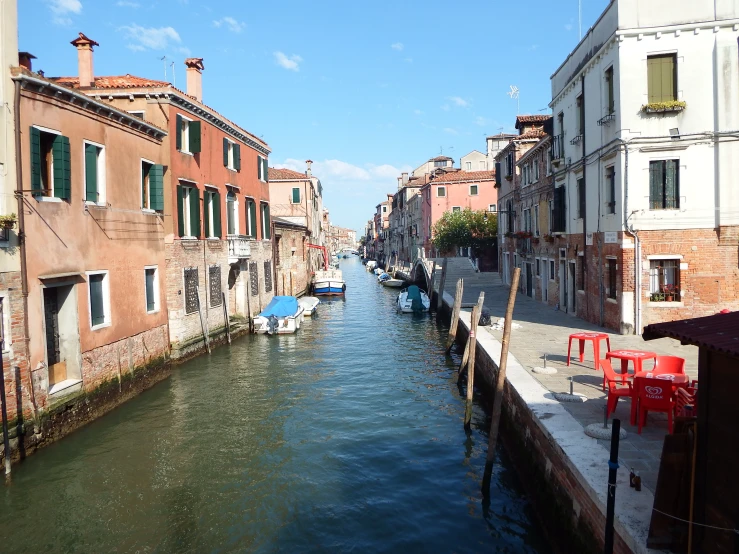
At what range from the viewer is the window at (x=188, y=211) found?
624 inches

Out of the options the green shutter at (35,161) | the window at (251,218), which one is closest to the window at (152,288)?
the green shutter at (35,161)

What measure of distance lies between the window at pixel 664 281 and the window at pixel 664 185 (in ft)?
4.48

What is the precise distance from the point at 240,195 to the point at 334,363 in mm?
8556

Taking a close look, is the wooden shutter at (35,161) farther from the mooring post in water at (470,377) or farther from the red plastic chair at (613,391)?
the red plastic chair at (613,391)

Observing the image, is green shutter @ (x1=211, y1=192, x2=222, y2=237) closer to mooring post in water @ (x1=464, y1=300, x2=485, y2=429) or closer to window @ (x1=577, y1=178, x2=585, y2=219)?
mooring post in water @ (x1=464, y1=300, x2=485, y2=429)

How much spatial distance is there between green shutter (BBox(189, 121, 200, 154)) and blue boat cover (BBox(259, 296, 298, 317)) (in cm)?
716

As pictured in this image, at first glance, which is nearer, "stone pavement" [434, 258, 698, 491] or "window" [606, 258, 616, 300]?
"stone pavement" [434, 258, 698, 491]

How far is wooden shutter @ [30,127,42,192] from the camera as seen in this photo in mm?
9244

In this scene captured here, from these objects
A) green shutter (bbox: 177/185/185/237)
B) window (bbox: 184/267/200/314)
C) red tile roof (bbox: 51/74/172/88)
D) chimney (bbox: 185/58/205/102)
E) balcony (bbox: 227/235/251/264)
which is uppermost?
chimney (bbox: 185/58/205/102)

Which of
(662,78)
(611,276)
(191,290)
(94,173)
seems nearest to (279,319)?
(191,290)

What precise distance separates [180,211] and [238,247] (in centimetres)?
450

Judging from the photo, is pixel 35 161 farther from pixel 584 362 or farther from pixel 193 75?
pixel 193 75

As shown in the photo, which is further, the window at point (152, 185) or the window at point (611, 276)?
the window at point (611, 276)

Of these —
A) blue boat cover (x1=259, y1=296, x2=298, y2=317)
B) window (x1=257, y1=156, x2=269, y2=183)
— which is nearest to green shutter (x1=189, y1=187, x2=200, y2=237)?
blue boat cover (x1=259, y1=296, x2=298, y2=317)
